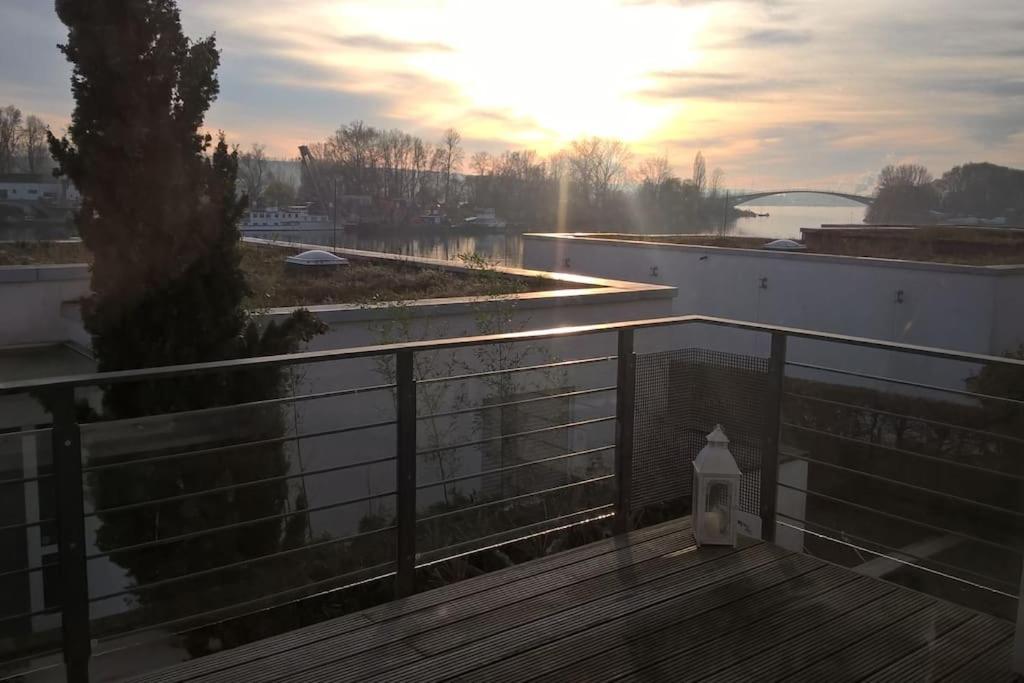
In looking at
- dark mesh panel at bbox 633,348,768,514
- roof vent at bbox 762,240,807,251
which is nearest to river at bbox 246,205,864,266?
roof vent at bbox 762,240,807,251

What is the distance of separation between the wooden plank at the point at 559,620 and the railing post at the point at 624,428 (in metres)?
0.37

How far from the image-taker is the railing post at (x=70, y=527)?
213cm

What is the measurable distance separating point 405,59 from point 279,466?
9.32 metres

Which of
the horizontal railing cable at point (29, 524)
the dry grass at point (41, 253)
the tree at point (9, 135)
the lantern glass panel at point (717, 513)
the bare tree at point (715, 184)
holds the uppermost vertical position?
the bare tree at point (715, 184)

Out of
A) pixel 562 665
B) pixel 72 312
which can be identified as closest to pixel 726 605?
pixel 562 665

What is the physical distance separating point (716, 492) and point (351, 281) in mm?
8411

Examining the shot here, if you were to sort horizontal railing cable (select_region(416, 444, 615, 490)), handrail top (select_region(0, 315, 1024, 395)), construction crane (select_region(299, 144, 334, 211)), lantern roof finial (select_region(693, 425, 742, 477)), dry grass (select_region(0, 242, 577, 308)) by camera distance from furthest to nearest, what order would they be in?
1. construction crane (select_region(299, 144, 334, 211))
2. dry grass (select_region(0, 242, 577, 308))
3. lantern roof finial (select_region(693, 425, 742, 477))
4. horizontal railing cable (select_region(416, 444, 615, 490))
5. handrail top (select_region(0, 315, 1024, 395))

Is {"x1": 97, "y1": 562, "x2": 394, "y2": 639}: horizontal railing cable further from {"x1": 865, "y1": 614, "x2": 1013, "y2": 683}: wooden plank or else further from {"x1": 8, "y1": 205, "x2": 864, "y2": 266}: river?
{"x1": 8, "y1": 205, "x2": 864, "y2": 266}: river

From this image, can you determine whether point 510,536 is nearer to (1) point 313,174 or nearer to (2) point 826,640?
(2) point 826,640

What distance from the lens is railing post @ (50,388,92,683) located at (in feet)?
6.98

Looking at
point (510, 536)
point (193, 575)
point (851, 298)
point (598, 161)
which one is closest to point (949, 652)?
point (510, 536)

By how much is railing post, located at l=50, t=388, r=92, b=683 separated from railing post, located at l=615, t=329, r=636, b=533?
198cm

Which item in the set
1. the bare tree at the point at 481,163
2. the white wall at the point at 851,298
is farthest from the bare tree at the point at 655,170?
the white wall at the point at 851,298

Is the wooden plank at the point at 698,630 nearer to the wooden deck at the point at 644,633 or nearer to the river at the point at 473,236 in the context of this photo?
the wooden deck at the point at 644,633
